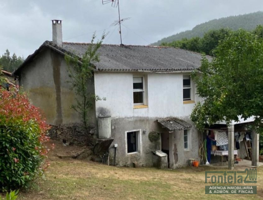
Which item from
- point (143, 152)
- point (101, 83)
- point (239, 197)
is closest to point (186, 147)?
point (143, 152)

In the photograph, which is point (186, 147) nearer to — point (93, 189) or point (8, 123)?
point (93, 189)

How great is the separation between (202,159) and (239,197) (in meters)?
9.92

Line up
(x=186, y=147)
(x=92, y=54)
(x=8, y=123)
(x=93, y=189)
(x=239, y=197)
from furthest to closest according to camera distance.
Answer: (x=186, y=147) → (x=92, y=54) → (x=239, y=197) → (x=93, y=189) → (x=8, y=123)

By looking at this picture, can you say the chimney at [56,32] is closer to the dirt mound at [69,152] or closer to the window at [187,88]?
the dirt mound at [69,152]

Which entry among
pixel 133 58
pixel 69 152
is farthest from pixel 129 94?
pixel 69 152

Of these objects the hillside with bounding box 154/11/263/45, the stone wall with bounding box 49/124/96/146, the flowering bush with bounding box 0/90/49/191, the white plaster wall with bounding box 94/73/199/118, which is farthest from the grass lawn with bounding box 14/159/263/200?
the hillside with bounding box 154/11/263/45

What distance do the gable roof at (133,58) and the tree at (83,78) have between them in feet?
1.52

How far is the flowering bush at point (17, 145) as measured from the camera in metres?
8.06

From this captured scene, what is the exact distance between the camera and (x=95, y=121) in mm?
16328

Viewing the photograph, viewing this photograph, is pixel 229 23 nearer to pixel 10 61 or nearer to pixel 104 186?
pixel 10 61

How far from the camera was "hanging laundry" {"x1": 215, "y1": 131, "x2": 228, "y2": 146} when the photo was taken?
20875 millimetres

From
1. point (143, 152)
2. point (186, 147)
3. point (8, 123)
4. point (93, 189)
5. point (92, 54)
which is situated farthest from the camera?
point (186, 147)

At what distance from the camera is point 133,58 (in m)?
19.2

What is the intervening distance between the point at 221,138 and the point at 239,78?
32.6ft
